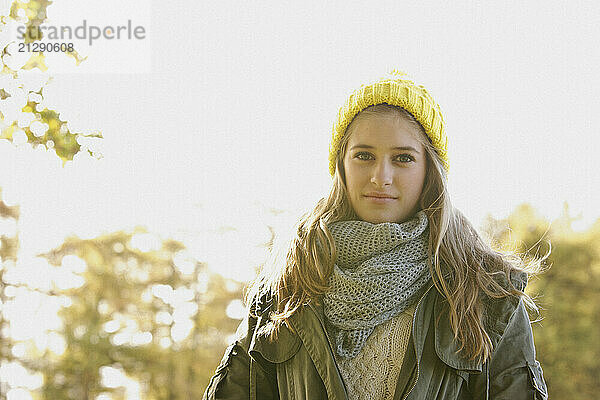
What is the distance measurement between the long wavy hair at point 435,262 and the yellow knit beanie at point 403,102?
18 mm

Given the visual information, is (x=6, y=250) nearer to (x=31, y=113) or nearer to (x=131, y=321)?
(x=131, y=321)

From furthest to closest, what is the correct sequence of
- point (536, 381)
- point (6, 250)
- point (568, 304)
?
1. point (6, 250)
2. point (568, 304)
3. point (536, 381)

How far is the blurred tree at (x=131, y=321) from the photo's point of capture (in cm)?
673

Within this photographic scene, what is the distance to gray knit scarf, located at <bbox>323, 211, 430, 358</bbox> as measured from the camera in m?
1.99

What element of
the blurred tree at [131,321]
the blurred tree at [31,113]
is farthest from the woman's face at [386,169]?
the blurred tree at [131,321]

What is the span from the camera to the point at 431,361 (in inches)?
77.2

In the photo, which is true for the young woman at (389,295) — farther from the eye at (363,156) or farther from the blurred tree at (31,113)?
the blurred tree at (31,113)

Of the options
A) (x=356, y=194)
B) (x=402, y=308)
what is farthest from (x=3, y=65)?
(x=402, y=308)

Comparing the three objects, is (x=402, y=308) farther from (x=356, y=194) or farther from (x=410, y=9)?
(x=410, y=9)

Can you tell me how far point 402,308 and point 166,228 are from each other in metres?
4.82

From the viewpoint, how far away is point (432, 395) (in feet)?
6.36

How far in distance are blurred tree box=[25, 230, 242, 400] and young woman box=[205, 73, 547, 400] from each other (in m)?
4.60

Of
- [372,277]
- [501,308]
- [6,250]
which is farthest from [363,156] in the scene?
[6,250]

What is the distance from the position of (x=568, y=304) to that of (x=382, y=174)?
174 inches
